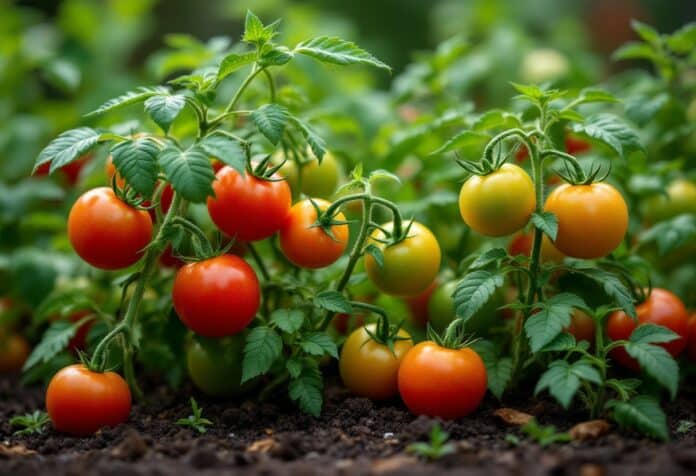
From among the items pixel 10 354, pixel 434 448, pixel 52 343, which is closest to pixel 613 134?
pixel 434 448

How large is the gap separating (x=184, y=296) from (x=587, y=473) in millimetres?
864

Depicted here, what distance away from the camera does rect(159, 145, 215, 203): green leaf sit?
1.42m

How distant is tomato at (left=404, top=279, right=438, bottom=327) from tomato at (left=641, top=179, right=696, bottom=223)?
2.33ft

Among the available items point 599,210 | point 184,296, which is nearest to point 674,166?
point 599,210

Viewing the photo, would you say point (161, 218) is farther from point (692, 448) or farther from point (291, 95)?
point (692, 448)

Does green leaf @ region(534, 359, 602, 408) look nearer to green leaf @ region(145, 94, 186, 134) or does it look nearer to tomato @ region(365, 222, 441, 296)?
tomato @ region(365, 222, 441, 296)

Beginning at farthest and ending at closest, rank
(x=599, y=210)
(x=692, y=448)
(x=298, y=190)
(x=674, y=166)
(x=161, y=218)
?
(x=674, y=166) < (x=298, y=190) < (x=161, y=218) < (x=599, y=210) < (x=692, y=448)

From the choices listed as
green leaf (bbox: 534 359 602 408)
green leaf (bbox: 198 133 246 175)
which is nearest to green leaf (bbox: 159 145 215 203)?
green leaf (bbox: 198 133 246 175)

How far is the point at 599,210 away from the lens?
1.52 meters

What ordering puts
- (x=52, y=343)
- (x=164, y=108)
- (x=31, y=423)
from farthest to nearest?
(x=52, y=343) → (x=31, y=423) → (x=164, y=108)

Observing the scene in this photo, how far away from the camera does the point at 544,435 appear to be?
1435mm

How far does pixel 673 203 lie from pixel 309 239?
3.82ft

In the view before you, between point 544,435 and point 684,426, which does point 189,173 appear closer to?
point 544,435

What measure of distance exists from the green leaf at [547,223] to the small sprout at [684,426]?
1.66ft
